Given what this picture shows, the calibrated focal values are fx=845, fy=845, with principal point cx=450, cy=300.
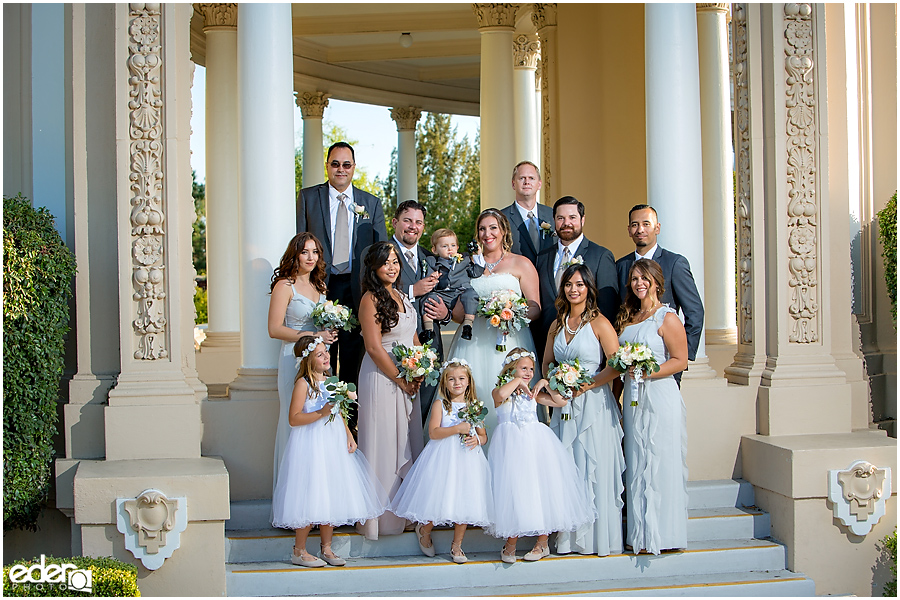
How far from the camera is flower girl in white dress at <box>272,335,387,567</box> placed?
23.7ft

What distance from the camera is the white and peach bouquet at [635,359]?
728cm

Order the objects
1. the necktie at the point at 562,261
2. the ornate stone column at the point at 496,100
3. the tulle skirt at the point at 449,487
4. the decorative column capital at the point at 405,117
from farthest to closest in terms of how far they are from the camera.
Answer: the decorative column capital at the point at 405,117 → the ornate stone column at the point at 496,100 → the necktie at the point at 562,261 → the tulle skirt at the point at 449,487

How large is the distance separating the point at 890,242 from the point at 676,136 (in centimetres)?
290

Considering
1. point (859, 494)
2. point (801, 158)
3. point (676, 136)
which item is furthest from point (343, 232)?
point (859, 494)

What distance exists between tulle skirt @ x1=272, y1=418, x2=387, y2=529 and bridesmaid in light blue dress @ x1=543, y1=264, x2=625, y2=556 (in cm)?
186

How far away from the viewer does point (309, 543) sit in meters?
7.81

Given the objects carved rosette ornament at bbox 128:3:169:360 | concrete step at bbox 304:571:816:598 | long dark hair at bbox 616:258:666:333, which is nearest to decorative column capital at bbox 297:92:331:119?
carved rosette ornament at bbox 128:3:169:360

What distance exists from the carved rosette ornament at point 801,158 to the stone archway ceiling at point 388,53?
7492mm

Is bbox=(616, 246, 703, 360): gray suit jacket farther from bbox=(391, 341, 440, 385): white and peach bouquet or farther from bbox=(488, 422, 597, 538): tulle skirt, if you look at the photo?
bbox=(391, 341, 440, 385): white and peach bouquet

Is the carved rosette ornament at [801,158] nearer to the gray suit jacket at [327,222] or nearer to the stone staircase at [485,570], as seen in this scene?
the stone staircase at [485,570]

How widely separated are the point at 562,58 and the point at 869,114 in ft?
19.8

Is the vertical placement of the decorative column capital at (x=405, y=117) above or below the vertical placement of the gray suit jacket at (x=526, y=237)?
above

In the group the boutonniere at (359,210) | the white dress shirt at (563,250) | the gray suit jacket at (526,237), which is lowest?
the white dress shirt at (563,250)

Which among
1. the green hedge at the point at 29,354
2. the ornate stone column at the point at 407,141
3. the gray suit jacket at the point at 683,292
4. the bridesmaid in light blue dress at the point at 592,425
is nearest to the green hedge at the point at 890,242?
the gray suit jacket at the point at 683,292
